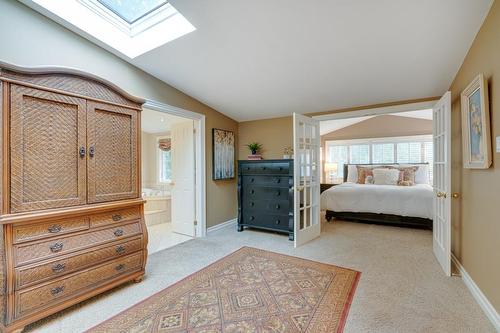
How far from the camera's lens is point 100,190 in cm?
215

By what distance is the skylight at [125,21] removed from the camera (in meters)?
2.30

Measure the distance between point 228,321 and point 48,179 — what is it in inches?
69.5

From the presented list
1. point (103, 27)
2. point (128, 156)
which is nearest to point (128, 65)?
point (103, 27)

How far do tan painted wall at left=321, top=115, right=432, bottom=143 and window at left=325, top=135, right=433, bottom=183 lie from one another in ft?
0.48

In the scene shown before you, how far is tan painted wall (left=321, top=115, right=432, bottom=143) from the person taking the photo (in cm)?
657

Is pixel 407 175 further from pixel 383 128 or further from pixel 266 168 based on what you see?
pixel 266 168

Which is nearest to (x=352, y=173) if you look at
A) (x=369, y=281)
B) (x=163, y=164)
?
(x=369, y=281)

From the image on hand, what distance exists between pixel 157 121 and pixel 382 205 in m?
5.30

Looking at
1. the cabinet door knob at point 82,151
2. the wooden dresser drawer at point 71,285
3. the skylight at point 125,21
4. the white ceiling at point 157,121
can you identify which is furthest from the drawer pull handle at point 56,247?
the white ceiling at point 157,121

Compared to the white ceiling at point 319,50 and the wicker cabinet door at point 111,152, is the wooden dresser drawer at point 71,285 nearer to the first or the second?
the wicker cabinet door at point 111,152

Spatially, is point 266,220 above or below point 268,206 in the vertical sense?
below

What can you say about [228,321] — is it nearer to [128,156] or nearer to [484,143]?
[128,156]

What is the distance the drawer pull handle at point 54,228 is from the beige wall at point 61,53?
1461 millimetres

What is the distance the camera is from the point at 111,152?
2240mm
